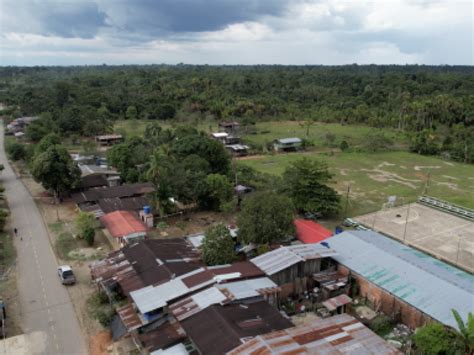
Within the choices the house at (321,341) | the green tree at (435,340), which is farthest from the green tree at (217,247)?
the green tree at (435,340)

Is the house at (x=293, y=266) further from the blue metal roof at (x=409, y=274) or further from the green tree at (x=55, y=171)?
the green tree at (x=55, y=171)

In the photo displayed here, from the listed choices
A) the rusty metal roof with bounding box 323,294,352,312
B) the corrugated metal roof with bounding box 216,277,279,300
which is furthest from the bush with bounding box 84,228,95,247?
the rusty metal roof with bounding box 323,294,352,312

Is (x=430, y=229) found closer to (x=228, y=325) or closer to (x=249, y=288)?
(x=249, y=288)

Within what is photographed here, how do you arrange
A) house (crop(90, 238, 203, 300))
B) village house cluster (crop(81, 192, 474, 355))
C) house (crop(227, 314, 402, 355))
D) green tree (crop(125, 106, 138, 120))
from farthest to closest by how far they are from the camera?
green tree (crop(125, 106, 138, 120))
house (crop(90, 238, 203, 300))
village house cluster (crop(81, 192, 474, 355))
house (crop(227, 314, 402, 355))

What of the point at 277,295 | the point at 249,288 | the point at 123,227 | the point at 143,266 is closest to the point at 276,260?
the point at 277,295

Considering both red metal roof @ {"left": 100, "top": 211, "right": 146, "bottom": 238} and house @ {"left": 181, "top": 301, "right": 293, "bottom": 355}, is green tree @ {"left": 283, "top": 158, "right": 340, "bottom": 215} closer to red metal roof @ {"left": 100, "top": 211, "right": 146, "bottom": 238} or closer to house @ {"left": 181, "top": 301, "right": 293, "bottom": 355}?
red metal roof @ {"left": 100, "top": 211, "right": 146, "bottom": 238}

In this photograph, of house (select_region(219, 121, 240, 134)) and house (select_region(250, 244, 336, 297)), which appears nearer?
house (select_region(250, 244, 336, 297))
